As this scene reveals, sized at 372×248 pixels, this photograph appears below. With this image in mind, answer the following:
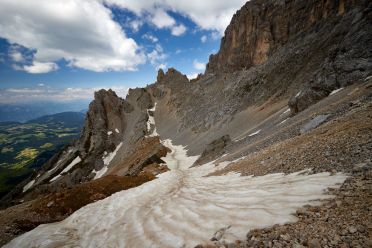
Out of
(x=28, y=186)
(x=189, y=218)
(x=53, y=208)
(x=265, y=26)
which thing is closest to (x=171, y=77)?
(x=265, y=26)

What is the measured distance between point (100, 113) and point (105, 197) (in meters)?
107

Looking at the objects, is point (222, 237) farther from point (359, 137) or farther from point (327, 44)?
point (327, 44)

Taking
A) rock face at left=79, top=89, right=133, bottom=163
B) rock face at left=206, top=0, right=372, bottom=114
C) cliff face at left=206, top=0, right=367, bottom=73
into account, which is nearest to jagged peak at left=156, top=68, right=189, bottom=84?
rock face at left=206, top=0, right=372, bottom=114

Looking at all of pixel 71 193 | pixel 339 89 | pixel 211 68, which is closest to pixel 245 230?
pixel 71 193

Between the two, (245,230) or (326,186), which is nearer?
(245,230)

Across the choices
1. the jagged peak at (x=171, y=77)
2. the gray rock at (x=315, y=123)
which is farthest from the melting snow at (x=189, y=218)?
the jagged peak at (x=171, y=77)

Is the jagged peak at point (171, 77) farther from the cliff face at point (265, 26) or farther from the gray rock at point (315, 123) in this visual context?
the gray rock at point (315, 123)

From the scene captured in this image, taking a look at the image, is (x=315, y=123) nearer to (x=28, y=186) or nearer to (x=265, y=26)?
(x=265, y=26)

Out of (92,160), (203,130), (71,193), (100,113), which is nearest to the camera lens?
(71,193)

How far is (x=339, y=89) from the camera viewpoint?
34500 millimetres

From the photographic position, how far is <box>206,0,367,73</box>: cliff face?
Answer: 78188mm

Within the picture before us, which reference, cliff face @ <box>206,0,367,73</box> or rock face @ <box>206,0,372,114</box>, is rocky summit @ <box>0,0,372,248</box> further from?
cliff face @ <box>206,0,367,73</box>

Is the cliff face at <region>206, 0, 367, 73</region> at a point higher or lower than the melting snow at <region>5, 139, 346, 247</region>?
higher

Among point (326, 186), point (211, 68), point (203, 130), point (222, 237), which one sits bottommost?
point (203, 130)
